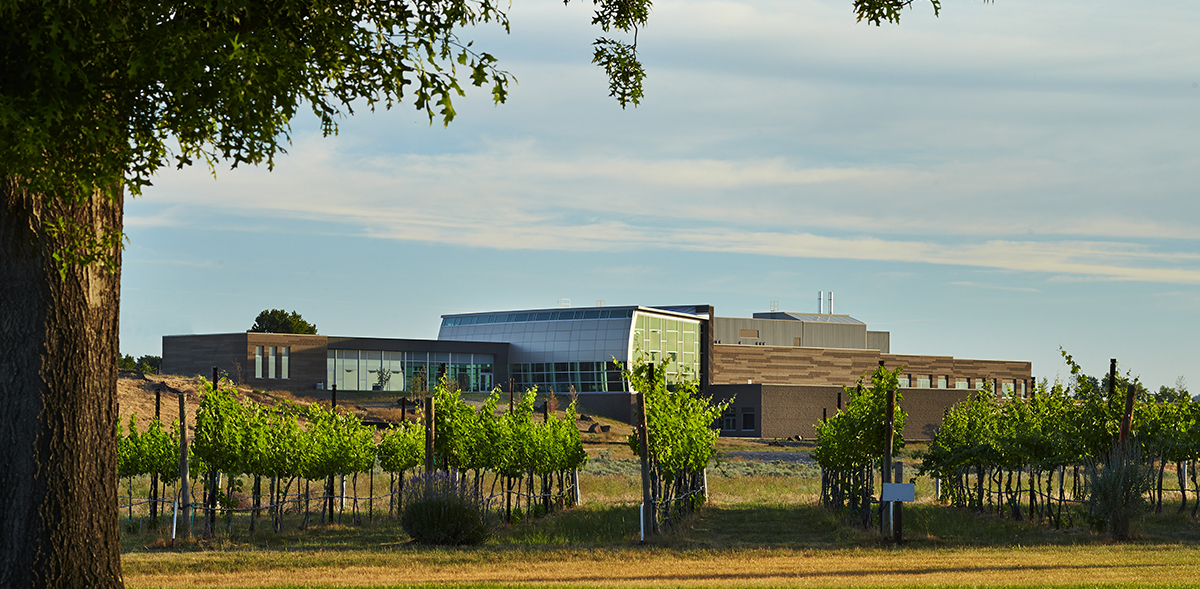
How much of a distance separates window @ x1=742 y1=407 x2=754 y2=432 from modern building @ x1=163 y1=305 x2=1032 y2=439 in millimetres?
65

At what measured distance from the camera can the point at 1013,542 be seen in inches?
794

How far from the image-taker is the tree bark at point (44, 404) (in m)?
8.44

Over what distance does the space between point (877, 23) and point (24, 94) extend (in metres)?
7.34

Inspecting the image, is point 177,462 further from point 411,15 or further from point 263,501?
point 411,15

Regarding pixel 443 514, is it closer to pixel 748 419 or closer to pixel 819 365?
pixel 748 419

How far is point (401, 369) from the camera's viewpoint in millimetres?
75938

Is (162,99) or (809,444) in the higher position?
(162,99)

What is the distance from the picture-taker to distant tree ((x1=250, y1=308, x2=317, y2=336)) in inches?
3351

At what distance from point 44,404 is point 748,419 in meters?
64.2

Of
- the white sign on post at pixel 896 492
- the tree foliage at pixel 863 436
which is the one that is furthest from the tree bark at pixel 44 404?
the tree foliage at pixel 863 436

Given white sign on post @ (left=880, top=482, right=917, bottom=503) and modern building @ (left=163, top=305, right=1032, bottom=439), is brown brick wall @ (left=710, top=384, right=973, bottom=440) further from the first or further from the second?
white sign on post @ (left=880, top=482, right=917, bottom=503)

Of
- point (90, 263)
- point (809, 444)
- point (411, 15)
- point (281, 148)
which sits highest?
point (411, 15)

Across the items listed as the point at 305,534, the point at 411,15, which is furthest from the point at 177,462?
the point at 411,15

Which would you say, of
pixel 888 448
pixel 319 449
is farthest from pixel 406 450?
pixel 888 448
